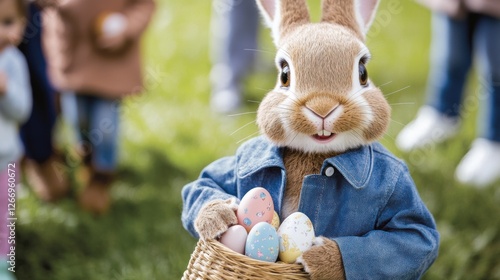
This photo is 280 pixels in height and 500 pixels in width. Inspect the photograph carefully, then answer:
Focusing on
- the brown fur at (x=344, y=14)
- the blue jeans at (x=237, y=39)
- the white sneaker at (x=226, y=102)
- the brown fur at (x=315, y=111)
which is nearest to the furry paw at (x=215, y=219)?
the brown fur at (x=315, y=111)

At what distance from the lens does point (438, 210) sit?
363 cm

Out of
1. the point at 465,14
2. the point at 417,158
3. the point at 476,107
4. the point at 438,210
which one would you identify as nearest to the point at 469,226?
the point at 438,210

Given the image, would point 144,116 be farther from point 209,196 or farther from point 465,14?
point 209,196

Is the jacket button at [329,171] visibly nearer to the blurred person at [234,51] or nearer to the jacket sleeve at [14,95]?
the jacket sleeve at [14,95]

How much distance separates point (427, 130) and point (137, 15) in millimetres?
1849

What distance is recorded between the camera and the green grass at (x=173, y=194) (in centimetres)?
322

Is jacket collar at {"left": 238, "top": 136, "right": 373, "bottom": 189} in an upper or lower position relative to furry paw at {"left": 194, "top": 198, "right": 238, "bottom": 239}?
upper

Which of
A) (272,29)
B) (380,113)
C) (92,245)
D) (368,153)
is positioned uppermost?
(272,29)

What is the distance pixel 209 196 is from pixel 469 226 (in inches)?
76.6

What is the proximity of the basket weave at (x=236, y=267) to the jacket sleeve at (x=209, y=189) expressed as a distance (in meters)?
0.19

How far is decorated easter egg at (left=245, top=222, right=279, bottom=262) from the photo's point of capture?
5.91ft

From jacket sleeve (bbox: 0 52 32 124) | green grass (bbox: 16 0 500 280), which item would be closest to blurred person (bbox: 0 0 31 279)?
jacket sleeve (bbox: 0 52 32 124)

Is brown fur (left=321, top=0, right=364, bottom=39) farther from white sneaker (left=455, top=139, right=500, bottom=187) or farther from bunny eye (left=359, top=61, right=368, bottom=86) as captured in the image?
white sneaker (left=455, top=139, right=500, bottom=187)

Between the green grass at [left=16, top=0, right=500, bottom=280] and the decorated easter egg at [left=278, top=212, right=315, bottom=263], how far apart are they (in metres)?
0.49
